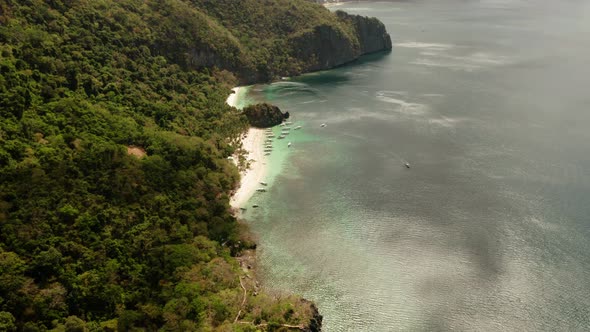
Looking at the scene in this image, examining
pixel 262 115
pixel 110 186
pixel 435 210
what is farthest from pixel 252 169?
pixel 435 210

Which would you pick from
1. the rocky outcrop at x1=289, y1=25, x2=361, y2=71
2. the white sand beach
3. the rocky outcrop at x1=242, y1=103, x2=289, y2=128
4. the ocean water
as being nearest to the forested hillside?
the white sand beach

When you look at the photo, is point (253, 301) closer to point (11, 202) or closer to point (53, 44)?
point (11, 202)

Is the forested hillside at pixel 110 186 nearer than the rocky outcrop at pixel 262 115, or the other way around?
the forested hillside at pixel 110 186

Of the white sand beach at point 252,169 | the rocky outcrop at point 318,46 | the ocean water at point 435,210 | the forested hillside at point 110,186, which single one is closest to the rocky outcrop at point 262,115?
the white sand beach at point 252,169

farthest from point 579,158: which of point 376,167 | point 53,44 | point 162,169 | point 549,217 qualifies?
point 53,44

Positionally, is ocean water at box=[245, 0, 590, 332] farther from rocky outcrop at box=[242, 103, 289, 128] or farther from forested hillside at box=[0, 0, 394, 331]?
forested hillside at box=[0, 0, 394, 331]

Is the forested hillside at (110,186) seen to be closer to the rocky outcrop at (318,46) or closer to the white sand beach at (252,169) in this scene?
the white sand beach at (252,169)

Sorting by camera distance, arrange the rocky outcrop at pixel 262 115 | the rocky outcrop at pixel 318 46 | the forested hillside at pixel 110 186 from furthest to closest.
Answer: the rocky outcrop at pixel 318 46 < the rocky outcrop at pixel 262 115 < the forested hillside at pixel 110 186
